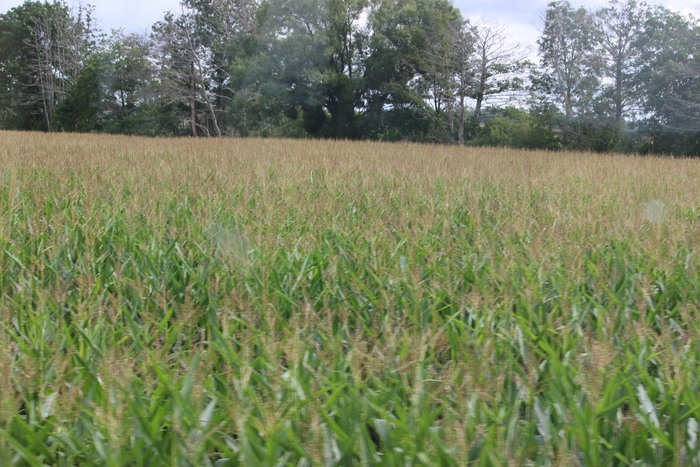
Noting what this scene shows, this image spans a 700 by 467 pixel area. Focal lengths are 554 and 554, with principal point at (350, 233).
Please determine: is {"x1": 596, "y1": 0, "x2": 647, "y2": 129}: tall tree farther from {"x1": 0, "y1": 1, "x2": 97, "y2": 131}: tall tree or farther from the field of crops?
{"x1": 0, "y1": 1, "x2": 97, "y2": 131}: tall tree

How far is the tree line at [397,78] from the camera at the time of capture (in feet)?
60.3

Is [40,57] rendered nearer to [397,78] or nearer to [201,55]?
[201,55]

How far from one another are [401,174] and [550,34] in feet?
57.1

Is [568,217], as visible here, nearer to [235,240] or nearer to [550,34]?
[235,240]

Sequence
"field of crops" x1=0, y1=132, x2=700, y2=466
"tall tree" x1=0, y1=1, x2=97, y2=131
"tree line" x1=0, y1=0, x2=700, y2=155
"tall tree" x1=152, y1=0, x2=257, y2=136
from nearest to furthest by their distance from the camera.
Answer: "field of crops" x1=0, y1=132, x2=700, y2=466
"tree line" x1=0, y1=0, x2=700, y2=155
"tall tree" x1=152, y1=0, x2=257, y2=136
"tall tree" x1=0, y1=1, x2=97, y2=131

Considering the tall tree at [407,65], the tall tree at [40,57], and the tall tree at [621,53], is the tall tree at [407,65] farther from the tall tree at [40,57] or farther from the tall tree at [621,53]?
the tall tree at [40,57]

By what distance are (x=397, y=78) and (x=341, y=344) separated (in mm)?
22681

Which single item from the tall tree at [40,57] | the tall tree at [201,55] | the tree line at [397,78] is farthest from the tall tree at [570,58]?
the tall tree at [40,57]

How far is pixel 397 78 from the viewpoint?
23.3 m

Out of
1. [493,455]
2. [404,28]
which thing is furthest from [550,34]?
[493,455]

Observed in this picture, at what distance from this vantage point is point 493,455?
112 cm

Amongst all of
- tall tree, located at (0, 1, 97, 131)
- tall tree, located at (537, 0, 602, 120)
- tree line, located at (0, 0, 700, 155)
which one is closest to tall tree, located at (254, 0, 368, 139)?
tree line, located at (0, 0, 700, 155)

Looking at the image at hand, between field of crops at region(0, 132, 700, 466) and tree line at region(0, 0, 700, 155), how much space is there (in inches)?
650

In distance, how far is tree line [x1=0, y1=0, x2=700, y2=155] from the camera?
1838 centimetres
